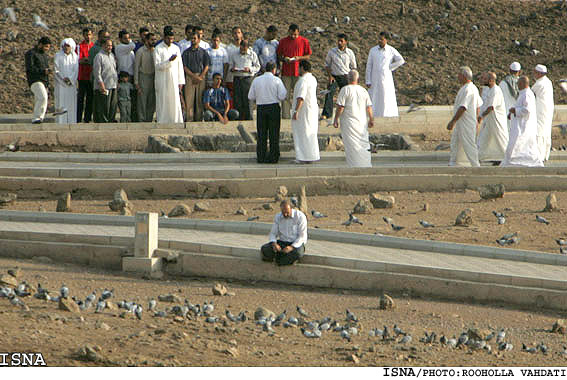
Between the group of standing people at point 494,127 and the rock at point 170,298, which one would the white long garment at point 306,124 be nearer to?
the group of standing people at point 494,127

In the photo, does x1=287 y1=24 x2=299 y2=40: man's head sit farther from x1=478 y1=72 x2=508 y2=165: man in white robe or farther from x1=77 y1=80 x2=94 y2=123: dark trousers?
x1=478 y1=72 x2=508 y2=165: man in white robe

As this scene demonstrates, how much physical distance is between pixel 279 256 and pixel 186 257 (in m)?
1.07

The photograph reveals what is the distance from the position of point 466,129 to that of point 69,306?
24.8 ft

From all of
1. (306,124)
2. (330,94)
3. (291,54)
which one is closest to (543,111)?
(306,124)

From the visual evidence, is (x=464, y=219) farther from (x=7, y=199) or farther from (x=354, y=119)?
(x=7, y=199)

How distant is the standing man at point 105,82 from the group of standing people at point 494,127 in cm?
597

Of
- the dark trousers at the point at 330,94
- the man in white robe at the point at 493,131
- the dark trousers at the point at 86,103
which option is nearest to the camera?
the man in white robe at the point at 493,131

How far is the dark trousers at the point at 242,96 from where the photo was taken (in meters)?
19.2

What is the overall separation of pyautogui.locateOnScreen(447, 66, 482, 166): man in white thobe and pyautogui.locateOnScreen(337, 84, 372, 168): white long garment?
1.22 metres

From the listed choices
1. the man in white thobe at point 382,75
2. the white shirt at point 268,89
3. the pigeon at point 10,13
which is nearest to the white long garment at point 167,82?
the white shirt at point 268,89

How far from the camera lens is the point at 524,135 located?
623 inches

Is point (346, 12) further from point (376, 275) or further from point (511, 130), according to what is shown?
point (376, 275)

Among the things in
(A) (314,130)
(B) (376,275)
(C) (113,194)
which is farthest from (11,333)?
(A) (314,130)

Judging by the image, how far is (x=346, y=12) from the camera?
32.4m
